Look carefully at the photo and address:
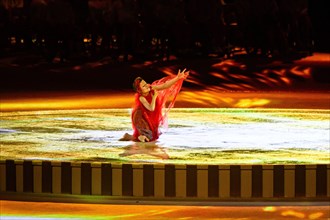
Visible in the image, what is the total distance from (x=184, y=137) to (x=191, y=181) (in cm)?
233

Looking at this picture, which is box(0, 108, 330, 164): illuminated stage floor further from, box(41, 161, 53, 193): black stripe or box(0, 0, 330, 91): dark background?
box(0, 0, 330, 91): dark background

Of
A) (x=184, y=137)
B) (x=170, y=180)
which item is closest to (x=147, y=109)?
(x=184, y=137)

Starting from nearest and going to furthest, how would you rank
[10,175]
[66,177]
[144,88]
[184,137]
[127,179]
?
[127,179], [66,177], [10,175], [144,88], [184,137]

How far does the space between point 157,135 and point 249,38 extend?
1405cm

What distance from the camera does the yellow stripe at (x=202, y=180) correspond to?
6.49 meters

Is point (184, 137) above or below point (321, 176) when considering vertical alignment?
below

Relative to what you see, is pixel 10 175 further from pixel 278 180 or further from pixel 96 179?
pixel 278 180

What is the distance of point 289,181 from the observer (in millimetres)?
6531

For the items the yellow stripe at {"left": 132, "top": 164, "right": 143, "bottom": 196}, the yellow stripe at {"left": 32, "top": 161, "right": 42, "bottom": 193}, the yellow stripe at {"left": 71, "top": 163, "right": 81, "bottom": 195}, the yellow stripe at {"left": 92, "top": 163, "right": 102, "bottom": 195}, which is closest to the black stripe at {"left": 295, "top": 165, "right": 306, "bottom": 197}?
the yellow stripe at {"left": 132, "top": 164, "right": 143, "bottom": 196}

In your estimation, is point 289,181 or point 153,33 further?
point 153,33

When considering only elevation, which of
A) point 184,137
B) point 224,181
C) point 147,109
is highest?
point 147,109

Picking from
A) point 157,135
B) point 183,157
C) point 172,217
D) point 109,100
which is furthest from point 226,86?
point 172,217

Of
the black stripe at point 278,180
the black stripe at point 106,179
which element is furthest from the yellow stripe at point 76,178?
the black stripe at point 278,180

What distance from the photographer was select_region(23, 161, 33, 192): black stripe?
6725 millimetres
